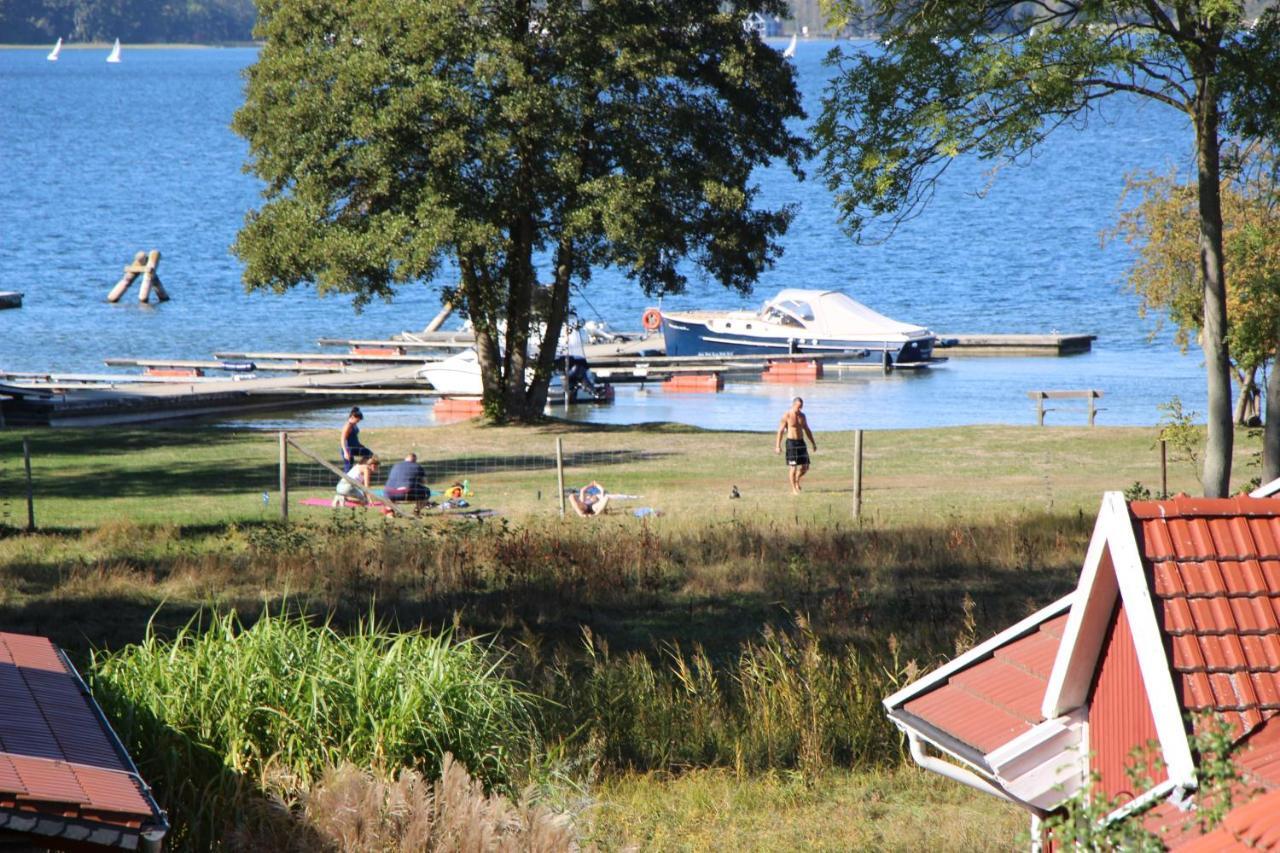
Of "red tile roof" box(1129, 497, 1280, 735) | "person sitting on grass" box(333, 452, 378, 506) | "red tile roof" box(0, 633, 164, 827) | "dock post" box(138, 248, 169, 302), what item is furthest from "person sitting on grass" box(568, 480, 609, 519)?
"dock post" box(138, 248, 169, 302)

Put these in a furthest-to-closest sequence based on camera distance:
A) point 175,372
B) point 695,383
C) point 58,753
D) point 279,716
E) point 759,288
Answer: point 759,288, point 175,372, point 695,383, point 279,716, point 58,753

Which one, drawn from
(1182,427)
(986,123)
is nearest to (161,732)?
(986,123)

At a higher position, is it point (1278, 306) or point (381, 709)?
point (1278, 306)

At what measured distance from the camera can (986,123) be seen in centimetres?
1521

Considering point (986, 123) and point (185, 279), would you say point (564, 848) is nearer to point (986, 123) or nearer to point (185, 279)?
point (986, 123)

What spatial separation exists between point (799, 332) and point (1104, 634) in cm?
4639

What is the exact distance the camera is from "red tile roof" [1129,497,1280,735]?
18.4ft

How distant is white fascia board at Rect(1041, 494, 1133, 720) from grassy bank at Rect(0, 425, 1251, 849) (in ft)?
9.57

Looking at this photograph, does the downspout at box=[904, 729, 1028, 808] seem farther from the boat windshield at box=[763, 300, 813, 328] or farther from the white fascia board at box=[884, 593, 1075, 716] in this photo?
the boat windshield at box=[763, 300, 813, 328]

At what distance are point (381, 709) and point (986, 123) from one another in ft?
30.5

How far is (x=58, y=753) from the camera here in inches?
220

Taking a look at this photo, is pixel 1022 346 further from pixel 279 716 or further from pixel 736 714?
pixel 279 716

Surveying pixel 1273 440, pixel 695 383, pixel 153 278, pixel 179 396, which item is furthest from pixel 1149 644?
pixel 153 278

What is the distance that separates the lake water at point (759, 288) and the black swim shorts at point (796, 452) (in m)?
5.96
